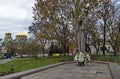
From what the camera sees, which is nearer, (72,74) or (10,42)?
(72,74)

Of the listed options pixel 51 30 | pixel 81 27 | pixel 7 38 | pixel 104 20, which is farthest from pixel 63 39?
pixel 7 38

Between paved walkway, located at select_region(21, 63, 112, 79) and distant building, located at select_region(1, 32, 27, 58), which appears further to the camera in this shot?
distant building, located at select_region(1, 32, 27, 58)

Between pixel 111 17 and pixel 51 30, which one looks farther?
pixel 111 17

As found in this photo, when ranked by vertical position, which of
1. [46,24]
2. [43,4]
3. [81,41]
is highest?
[43,4]

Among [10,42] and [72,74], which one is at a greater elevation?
[10,42]

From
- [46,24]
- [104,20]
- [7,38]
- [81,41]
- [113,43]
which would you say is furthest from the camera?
[7,38]

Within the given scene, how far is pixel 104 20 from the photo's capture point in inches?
2195

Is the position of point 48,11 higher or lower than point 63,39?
higher

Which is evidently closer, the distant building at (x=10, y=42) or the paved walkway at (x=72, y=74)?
the paved walkway at (x=72, y=74)

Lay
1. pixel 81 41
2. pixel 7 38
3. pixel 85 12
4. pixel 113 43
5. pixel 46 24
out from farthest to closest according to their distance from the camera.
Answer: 1. pixel 7 38
2. pixel 113 43
3. pixel 46 24
4. pixel 85 12
5. pixel 81 41

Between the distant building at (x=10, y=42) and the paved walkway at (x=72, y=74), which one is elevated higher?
the distant building at (x=10, y=42)

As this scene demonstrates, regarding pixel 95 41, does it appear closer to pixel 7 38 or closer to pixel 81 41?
pixel 81 41

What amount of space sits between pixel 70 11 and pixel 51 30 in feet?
15.6

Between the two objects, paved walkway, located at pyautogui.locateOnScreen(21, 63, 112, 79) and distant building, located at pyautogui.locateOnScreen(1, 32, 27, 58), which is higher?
distant building, located at pyautogui.locateOnScreen(1, 32, 27, 58)
